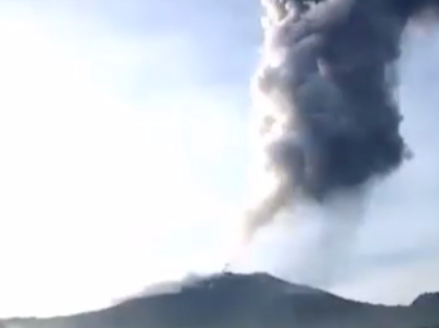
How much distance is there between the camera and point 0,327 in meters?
12.6

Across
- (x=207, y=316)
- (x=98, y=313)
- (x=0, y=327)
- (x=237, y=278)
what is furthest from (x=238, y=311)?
(x=0, y=327)

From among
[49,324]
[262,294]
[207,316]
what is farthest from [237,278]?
[49,324]

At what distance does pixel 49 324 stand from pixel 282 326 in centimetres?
404

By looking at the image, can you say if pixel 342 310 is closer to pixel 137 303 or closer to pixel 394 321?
pixel 394 321

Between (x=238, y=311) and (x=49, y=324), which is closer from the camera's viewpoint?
(x=49, y=324)

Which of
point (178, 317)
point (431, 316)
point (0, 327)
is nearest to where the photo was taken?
point (0, 327)

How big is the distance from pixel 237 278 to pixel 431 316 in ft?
10.8

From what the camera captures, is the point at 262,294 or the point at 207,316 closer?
the point at 262,294

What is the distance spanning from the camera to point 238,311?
1512 centimetres

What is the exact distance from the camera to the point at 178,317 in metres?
14.7

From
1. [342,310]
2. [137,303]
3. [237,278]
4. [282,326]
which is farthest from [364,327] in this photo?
[137,303]

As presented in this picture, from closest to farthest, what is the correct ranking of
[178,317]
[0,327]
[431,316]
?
1. [0,327]
2. [431,316]
3. [178,317]

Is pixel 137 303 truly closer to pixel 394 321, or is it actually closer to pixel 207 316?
pixel 207 316

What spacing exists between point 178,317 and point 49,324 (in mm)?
2594
